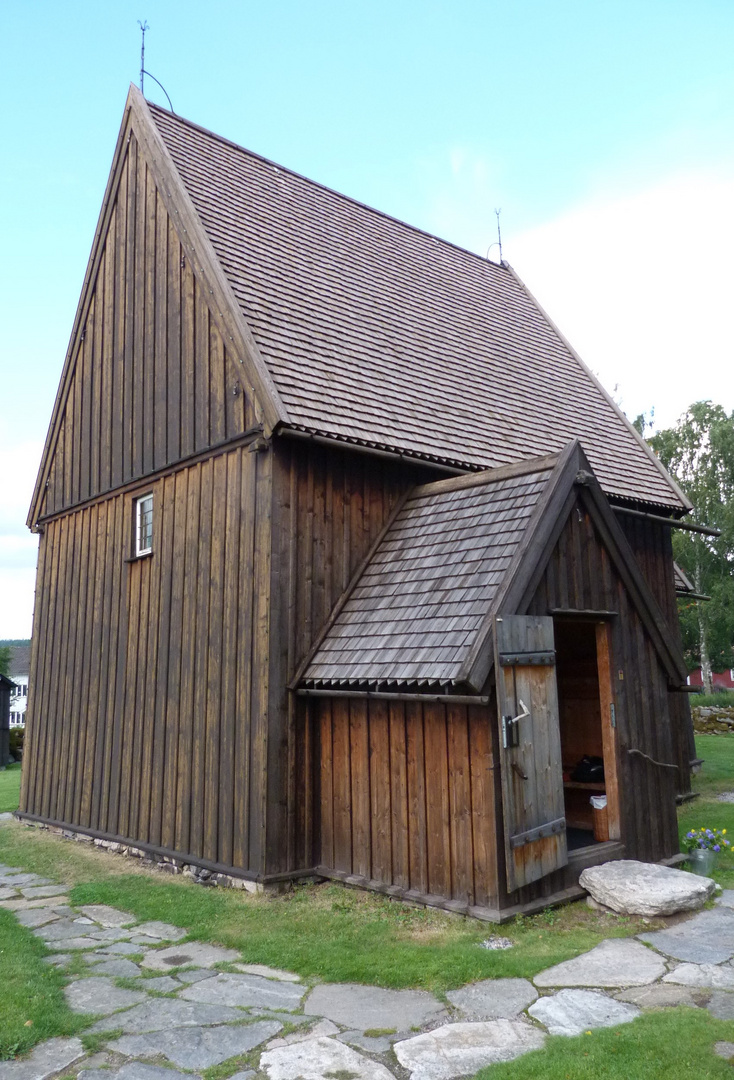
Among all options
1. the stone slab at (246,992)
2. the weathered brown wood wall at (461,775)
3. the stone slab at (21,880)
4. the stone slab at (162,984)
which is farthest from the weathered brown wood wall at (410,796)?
the stone slab at (21,880)

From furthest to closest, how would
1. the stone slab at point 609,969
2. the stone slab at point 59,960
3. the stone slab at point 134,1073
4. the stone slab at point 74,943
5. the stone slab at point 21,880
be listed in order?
the stone slab at point 21,880, the stone slab at point 74,943, the stone slab at point 59,960, the stone slab at point 609,969, the stone slab at point 134,1073

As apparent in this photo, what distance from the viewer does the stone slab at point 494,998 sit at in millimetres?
5238

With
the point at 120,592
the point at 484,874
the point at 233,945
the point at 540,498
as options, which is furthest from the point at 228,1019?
the point at 120,592

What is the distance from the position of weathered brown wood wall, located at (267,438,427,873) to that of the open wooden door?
252 cm

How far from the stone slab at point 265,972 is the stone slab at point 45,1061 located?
1.53 meters

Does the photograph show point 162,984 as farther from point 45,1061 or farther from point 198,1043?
point 45,1061

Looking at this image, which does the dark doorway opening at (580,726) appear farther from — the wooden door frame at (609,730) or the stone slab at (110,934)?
the stone slab at (110,934)

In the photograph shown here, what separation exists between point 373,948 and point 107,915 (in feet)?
9.49

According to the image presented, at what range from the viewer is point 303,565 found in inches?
362

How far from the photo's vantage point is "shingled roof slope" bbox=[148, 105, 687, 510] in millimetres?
10117

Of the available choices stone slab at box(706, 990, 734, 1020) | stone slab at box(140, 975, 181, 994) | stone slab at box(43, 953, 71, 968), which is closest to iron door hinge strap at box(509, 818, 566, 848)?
stone slab at box(706, 990, 734, 1020)

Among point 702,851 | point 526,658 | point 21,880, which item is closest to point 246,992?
point 526,658

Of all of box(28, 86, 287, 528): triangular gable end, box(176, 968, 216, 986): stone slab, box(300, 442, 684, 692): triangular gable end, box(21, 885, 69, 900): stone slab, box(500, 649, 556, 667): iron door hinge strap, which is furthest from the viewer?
box(28, 86, 287, 528): triangular gable end

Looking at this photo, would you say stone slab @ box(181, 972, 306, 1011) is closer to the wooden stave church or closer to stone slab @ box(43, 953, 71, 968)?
stone slab @ box(43, 953, 71, 968)
